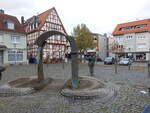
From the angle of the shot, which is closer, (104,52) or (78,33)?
(78,33)

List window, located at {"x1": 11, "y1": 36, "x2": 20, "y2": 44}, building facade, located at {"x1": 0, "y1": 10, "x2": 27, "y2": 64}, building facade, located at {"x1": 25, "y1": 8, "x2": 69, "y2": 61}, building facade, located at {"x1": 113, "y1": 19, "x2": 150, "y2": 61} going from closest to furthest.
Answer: building facade, located at {"x1": 0, "y1": 10, "x2": 27, "y2": 64} → window, located at {"x1": 11, "y1": 36, "x2": 20, "y2": 44} → building facade, located at {"x1": 25, "y1": 8, "x2": 69, "y2": 61} → building facade, located at {"x1": 113, "y1": 19, "x2": 150, "y2": 61}

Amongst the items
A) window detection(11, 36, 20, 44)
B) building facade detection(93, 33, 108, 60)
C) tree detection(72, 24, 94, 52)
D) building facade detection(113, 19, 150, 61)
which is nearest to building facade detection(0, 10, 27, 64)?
window detection(11, 36, 20, 44)

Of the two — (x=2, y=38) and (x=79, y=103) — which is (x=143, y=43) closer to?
(x=2, y=38)

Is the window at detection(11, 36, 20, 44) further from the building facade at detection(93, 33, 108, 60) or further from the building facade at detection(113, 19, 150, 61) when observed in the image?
the building facade at detection(93, 33, 108, 60)

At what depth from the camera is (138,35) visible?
39656 mm

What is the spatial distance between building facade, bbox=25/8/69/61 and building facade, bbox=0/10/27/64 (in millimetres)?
5654

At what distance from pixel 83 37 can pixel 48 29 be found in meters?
9.56

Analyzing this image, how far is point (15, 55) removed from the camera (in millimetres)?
24969

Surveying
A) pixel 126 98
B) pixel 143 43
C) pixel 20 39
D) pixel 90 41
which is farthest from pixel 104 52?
pixel 126 98

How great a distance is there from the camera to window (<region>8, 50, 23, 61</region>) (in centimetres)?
2429

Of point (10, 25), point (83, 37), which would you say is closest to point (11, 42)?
point (10, 25)

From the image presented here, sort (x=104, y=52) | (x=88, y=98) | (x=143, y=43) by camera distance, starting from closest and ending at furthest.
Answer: (x=88, y=98)
(x=143, y=43)
(x=104, y=52)

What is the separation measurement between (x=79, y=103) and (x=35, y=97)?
78.0 inches

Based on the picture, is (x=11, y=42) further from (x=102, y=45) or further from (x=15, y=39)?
(x=102, y=45)
